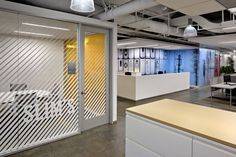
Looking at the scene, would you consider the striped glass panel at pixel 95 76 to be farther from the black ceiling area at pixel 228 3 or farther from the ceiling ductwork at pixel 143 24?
the black ceiling area at pixel 228 3

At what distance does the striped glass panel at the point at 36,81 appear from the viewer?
3082 mm

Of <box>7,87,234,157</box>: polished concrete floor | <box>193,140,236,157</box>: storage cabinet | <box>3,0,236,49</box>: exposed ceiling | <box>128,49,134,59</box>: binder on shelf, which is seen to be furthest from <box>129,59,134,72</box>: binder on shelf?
<box>193,140,236,157</box>: storage cabinet

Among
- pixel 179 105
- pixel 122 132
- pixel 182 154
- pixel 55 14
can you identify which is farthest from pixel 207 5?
pixel 122 132

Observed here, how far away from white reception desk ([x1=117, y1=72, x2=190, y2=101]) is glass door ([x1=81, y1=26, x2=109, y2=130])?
2.97 metres

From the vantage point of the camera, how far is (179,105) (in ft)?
8.45

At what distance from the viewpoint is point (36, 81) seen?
343 cm

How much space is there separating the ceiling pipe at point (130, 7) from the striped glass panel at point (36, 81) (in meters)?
0.78

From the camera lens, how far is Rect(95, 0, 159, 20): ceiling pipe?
115 inches

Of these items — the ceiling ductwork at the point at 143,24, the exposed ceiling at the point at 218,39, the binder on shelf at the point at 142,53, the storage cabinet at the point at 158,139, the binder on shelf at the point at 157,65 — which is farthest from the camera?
the binder on shelf at the point at 157,65

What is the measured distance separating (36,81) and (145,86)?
198 inches

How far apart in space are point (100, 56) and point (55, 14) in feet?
4.73

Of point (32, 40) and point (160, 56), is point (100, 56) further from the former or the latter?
point (160, 56)

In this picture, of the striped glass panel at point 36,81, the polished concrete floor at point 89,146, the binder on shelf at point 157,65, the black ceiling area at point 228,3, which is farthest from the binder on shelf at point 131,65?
the black ceiling area at point 228,3

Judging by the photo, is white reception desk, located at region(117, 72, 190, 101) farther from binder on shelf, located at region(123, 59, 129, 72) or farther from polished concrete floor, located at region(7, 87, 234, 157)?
binder on shelf, located at region(123, 59, 129, 72)
